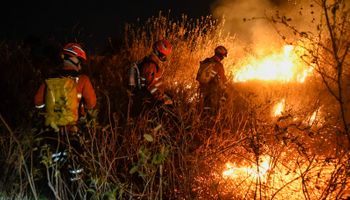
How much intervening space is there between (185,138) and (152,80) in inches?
90.4

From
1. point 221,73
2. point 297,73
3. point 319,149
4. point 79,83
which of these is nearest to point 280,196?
point 319,149

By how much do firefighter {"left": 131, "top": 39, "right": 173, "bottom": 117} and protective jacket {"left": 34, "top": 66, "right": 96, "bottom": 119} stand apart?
142cm

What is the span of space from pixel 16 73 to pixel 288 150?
6589 mm

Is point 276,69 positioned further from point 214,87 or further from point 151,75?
point 151,75

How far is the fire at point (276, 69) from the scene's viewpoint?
35.3 ft

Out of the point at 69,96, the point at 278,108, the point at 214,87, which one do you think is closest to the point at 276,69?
the point at 278,108

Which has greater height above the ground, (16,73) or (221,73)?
(221,73)

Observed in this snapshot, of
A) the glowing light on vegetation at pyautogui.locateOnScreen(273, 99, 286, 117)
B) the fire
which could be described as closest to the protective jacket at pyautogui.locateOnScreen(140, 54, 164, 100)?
the glowing light on vegetation at pyautogui.locateOnScreen(273, 99, 286, 117)

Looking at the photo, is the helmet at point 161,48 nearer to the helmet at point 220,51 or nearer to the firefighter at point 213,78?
the firefighter at point 213,78

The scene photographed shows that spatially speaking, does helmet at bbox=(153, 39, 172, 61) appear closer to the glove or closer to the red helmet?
the glove

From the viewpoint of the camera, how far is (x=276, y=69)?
37.7 ft

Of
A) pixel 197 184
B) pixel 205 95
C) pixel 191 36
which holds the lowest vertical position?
pixel 197 184

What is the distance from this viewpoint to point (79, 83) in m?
5.29

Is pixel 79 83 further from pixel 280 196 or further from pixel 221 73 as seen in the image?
pixel 221 73
